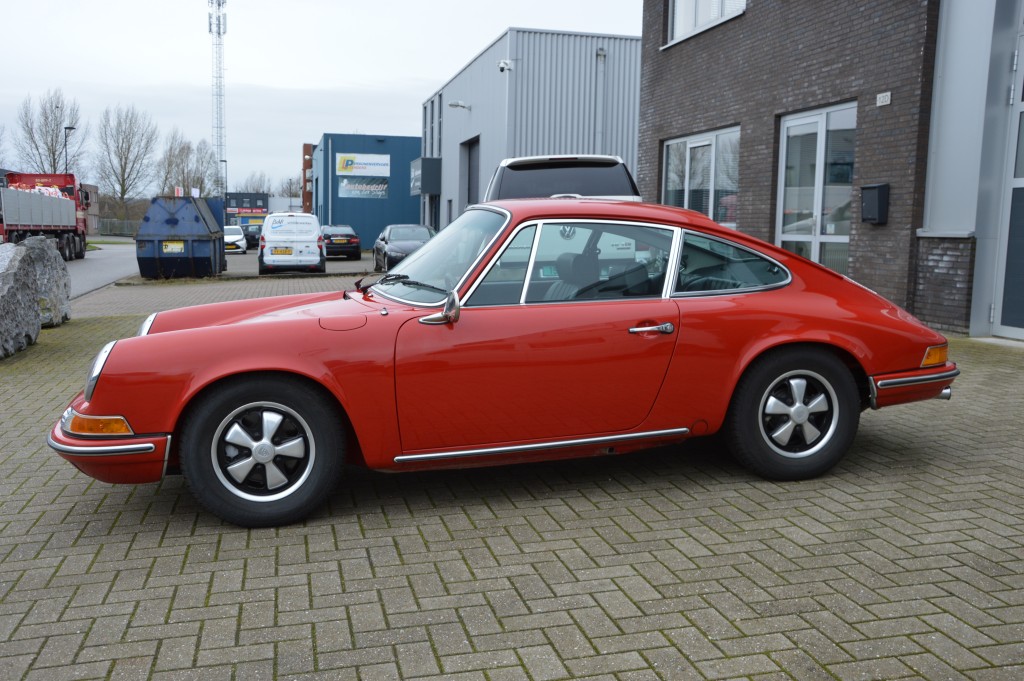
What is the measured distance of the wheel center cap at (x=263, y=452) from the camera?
3996 mm

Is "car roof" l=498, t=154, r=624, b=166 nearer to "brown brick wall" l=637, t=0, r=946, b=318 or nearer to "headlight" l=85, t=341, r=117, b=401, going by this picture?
"brown brick wall" l=637, t=0, r=946, b=318

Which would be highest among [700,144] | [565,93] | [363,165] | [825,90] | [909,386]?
[565,93]

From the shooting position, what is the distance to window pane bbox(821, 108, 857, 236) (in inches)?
457

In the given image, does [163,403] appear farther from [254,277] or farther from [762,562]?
[254,277]

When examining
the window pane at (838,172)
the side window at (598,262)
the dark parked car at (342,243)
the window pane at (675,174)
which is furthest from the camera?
the dark parked car at (342,243)

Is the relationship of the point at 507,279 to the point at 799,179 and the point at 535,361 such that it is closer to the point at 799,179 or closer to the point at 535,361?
the point at 535,361

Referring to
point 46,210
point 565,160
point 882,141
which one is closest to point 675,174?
point 882,141

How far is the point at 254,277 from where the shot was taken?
950 inches

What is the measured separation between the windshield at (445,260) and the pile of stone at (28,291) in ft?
20.0

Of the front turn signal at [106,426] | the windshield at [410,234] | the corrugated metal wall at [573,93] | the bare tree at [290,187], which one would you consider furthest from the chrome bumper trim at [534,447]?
the bare tree at [290,187]

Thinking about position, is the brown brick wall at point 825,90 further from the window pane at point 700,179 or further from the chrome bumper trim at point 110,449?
the chrome bumper trim at point 110,449

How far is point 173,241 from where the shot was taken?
76.4 feet

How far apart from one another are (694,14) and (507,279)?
12.7 meters

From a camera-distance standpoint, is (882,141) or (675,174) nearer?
(882,141)
